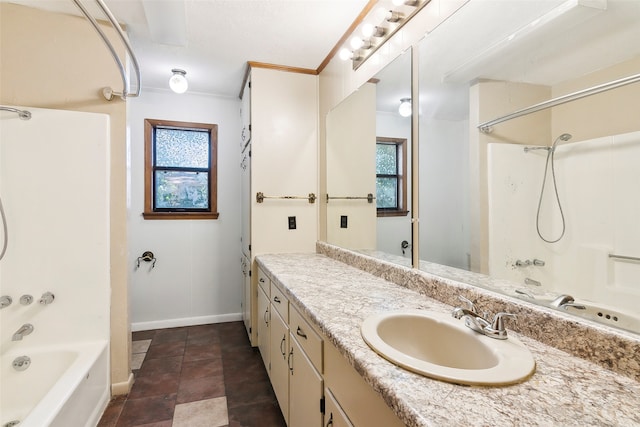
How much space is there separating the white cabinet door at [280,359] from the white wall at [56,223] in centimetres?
104

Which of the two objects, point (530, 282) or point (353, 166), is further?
point (353, 166)

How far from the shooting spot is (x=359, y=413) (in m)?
0.81

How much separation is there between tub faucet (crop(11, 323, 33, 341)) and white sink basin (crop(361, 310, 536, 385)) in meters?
1.94

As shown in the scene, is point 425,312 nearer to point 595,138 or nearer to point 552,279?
point 552,279

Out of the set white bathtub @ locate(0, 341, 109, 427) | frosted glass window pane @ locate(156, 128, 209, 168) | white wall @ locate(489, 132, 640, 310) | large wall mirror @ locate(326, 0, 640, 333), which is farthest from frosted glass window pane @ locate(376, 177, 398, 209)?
frosted glass window pane @ locate(156, 128, 209, 168)

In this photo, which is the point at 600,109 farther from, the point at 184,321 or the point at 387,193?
the point at 184,321

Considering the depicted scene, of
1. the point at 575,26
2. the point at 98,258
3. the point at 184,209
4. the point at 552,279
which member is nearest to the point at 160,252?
the point at 184,209

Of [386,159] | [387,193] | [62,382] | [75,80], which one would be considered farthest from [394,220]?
[75,80]

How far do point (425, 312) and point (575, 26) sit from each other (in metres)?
0.99

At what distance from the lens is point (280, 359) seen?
5.49ft

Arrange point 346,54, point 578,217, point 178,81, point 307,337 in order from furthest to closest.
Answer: point 178,81, point 346,54, point 307,337, point 578,217

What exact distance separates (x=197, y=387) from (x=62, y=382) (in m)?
0.86

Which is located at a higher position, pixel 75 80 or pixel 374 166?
pixel 75 80

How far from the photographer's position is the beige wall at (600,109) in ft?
2.41
